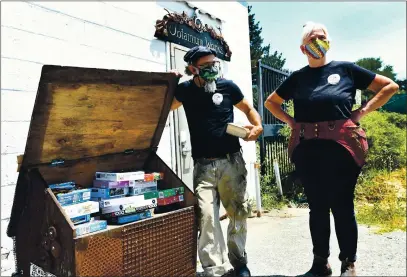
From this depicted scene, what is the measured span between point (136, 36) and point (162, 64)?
1.73 feet

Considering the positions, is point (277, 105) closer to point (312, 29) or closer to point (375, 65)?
point (312, 29)

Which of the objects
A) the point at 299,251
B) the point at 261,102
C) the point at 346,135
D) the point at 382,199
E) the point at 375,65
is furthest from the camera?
the point at 375,65

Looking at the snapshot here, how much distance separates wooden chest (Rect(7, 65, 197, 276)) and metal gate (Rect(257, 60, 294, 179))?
439 cm

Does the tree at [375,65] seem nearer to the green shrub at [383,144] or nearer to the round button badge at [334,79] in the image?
the green shrub at [383,144]

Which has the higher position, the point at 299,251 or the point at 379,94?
the point at 379,94

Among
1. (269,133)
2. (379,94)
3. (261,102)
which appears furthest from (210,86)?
(269,133)

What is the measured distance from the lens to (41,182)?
2.11 m

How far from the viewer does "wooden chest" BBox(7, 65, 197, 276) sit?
196cm

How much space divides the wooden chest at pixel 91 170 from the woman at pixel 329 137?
0.98 m

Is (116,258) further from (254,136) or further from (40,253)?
(254,136)

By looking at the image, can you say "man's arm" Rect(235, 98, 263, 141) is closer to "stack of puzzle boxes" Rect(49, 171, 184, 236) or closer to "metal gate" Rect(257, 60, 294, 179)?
"stack of puzzle boxes" Rect(49, 171, 184, 236)

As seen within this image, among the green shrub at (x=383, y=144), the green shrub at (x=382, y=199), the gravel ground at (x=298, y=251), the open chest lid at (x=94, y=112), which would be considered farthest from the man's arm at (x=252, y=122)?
the green shrub at (x=383, y=144)

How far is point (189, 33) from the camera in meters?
4.96

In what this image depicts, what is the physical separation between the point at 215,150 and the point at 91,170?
97cm
